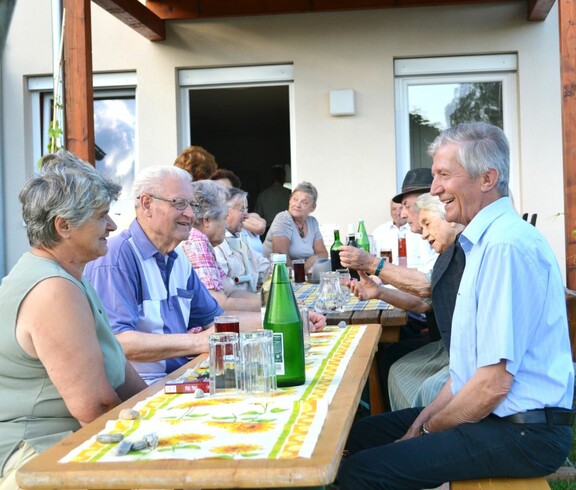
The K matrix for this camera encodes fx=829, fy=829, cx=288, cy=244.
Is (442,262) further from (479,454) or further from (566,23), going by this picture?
(566,23)

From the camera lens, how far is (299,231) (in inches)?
288

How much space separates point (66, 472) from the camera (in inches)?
57.6

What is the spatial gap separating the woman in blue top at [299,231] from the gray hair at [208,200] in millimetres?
2733

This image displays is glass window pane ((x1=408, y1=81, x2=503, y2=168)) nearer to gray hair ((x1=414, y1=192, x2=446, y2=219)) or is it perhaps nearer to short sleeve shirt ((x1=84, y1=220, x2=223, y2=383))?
gray hair ((x1=414, y1=192, x2=446, y2=219))

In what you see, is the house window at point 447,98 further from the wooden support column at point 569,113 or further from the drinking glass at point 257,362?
the drinking glass at point 257,362

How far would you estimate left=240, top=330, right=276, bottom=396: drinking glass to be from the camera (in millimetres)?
2000

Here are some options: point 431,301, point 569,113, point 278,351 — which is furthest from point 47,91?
point 278,351

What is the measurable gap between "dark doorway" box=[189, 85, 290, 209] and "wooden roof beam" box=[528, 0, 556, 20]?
4.24m

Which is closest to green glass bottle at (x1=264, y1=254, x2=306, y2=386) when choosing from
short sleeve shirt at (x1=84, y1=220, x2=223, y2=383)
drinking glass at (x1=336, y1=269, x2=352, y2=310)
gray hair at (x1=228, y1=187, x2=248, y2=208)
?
short sleeve shirt at (x1=84, y1=220, x2=223, y2=383)

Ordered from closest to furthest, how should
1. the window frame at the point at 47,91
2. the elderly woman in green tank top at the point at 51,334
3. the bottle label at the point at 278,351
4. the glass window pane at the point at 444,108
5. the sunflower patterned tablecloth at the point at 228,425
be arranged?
1. the sunflower patterned tablecloth at the point at 228,425
2. the elderly woman in green tank top at the point at 51,334
3. the bottle label at the point at 278,351
4. the glass window pane at the point at 444,108
5. the window frame at the point at 47,91

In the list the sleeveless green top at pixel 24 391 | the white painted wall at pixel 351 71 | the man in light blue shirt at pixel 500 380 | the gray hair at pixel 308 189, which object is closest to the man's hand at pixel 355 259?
the man in light blue shirt at pixel 500 380

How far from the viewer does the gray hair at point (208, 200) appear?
414 centimetres

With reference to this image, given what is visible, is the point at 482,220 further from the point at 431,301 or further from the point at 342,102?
the point at 342,102

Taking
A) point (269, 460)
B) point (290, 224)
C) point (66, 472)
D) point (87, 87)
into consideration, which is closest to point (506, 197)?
point (269, 460)
